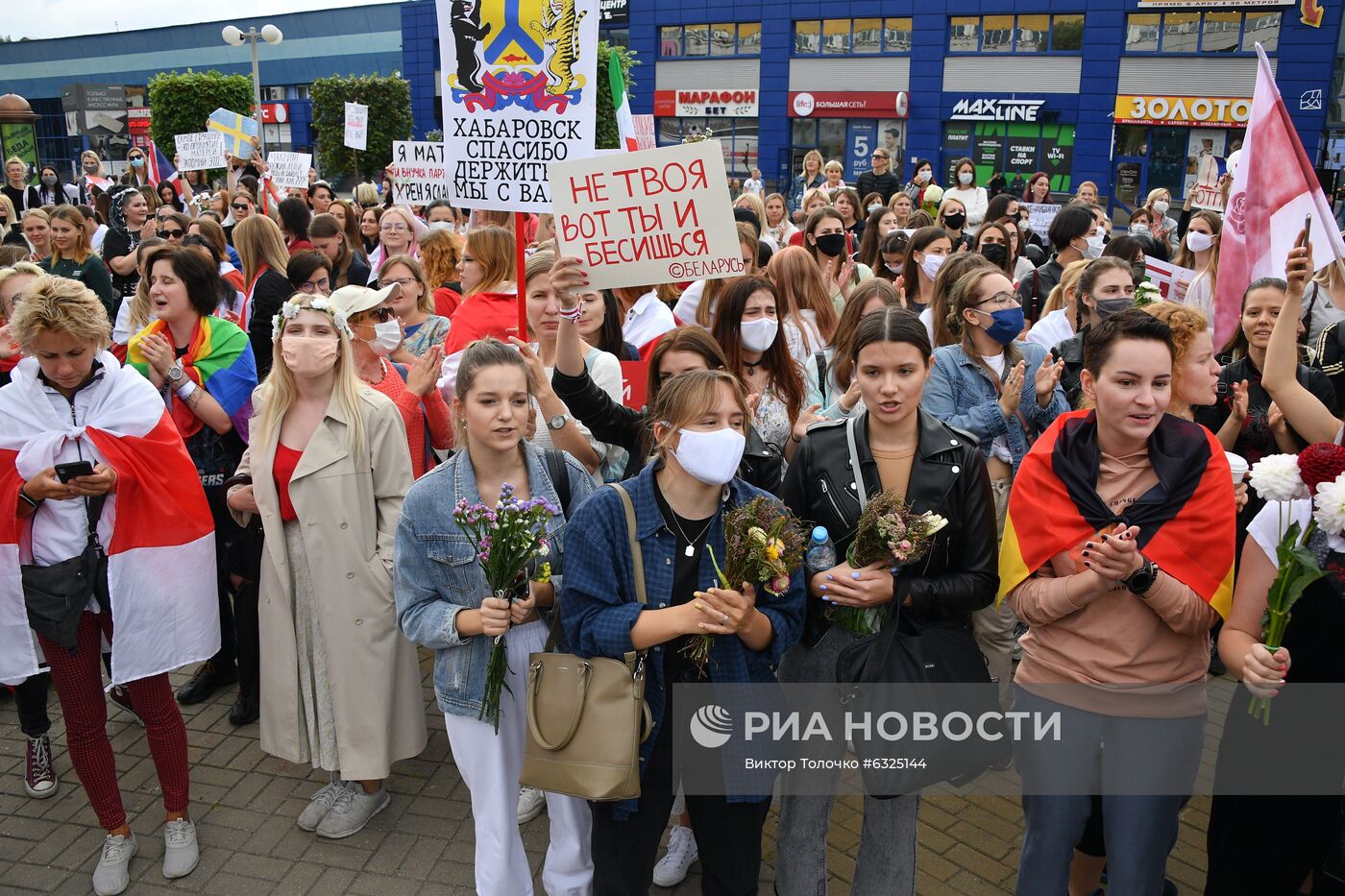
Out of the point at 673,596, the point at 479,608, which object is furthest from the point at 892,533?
the point at 479,608

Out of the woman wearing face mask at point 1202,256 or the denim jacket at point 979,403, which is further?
the woman wearing face mask at point 1202,256

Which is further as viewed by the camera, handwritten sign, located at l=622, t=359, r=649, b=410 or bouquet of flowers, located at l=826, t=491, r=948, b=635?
handwritten sign, located at l=622, t=359, r=649, b=410

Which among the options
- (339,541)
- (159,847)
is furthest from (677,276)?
(159,847)

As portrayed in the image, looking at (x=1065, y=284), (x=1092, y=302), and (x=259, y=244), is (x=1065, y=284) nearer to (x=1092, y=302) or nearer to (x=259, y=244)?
(x=1092, y=302)

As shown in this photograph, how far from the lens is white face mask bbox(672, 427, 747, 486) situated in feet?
10.1

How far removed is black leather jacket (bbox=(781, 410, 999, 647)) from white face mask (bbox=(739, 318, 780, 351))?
1205mm

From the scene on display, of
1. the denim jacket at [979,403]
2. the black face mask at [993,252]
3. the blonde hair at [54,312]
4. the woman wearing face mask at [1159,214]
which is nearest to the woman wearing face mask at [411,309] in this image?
the blonde hair at [54,312]

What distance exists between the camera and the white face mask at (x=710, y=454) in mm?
3076

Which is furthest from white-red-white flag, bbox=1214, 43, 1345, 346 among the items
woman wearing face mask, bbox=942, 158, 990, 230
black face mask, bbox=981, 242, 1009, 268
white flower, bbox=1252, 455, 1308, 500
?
woman wearing face mask, bbox=942, 158, 990, 230

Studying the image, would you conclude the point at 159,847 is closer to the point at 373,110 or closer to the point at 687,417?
the point at 687,417

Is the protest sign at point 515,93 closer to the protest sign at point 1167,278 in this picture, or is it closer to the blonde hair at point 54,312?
the blonde hair at point 54,312

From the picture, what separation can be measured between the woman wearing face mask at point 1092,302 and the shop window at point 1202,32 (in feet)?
112

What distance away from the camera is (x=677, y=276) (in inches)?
184

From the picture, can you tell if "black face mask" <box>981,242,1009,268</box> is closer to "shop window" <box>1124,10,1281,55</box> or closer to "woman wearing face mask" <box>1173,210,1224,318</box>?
"woman wearing face mask" <box>1173,210,1224,318</box>
